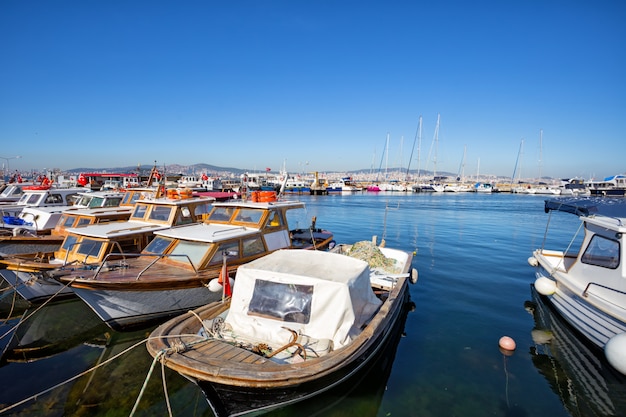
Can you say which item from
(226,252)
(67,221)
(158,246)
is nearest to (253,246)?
(226,252)

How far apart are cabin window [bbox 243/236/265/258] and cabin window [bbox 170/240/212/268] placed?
55.7 inches

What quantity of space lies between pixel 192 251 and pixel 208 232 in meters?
1.00

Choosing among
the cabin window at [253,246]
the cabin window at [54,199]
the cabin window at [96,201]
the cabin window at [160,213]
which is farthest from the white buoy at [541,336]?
the cabin window at [54,199]

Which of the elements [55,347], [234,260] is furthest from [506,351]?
[55,347]

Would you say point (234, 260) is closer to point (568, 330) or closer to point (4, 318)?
point (4, 318)

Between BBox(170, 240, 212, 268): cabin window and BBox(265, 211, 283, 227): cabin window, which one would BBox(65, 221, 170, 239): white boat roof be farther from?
BBox(265, 211, 283, 227): cabin window

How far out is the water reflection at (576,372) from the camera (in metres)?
6.81

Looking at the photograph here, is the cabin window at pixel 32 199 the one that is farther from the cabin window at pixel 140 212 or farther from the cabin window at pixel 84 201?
the cabin window at pixel 140 212

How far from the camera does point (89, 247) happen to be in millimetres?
10930

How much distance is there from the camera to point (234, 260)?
10.8 m

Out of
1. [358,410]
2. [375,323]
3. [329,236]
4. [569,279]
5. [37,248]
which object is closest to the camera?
[358,410]

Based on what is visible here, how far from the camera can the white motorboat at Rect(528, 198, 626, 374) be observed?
7512 millimetres

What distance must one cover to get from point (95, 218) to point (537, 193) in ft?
389

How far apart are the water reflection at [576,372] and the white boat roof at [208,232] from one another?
30.3 ft
